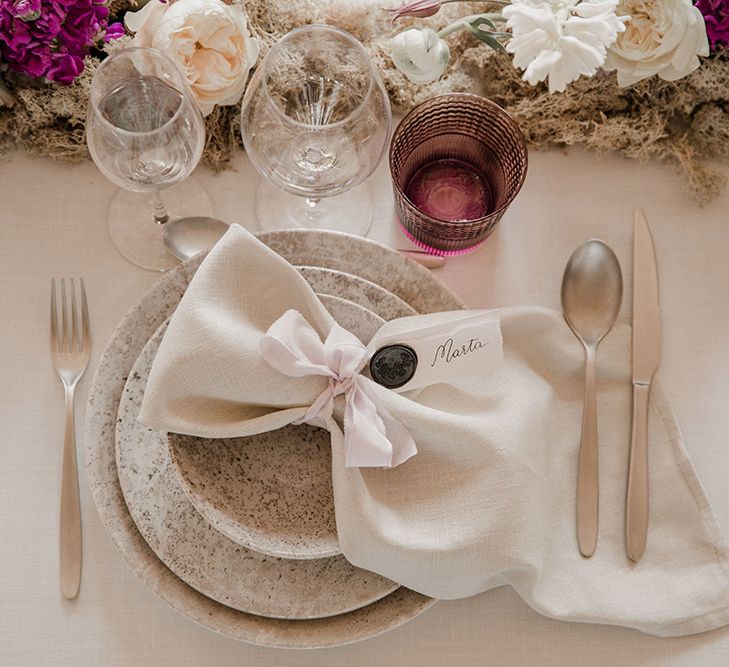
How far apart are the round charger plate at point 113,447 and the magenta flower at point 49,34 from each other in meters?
0.23

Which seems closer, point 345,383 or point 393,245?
point 345,383

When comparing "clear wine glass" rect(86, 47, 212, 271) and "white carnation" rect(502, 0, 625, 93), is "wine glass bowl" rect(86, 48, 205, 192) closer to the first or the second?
"clear wine glass" rect(86, 47, 212, 271)

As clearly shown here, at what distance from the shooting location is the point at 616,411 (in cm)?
78

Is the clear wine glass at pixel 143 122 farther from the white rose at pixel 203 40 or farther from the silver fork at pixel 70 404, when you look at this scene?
the silver fork at pixel 70 404

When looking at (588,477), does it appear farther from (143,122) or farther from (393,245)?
(143,122)

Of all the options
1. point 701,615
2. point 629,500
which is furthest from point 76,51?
point 701,615

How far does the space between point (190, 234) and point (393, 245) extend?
8.1 inches

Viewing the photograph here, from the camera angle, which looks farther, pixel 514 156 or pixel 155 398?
pixel 514 156

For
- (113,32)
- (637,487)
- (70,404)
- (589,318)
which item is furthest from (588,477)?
(113,32)

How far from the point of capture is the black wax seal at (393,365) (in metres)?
0.66

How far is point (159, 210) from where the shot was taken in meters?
0.82

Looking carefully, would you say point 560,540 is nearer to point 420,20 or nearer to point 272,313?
point 272,313

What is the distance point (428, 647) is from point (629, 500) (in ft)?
0.75

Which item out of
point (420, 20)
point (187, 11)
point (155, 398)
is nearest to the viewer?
point (155, 398)
